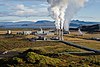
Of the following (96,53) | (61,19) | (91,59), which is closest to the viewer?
(91,59)

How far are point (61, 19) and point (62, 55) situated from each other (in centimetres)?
5537

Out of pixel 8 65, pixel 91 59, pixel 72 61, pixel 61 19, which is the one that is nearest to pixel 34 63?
pixel 8 65

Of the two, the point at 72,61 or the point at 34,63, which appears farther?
the point at 72,61

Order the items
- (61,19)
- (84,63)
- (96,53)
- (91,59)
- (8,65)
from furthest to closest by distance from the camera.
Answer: (61,19)
(96,53)
(91,59)
(84,63)
(8,65)

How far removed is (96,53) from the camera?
66.1 m

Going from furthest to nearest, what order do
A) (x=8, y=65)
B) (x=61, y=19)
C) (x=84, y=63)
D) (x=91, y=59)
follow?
(x=61, y=19) < (x=91, y=59) < (x=84, y=63) < (x=8, y=65)

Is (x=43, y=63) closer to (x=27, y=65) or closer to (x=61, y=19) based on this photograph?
(x=27, y=65)

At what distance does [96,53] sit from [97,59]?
8.82 m

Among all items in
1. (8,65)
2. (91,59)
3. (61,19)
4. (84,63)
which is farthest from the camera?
(61,19)

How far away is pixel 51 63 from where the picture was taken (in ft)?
170

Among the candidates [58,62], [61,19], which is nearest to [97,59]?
[58,62]

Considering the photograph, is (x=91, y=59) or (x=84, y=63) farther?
(x=91, y=59)

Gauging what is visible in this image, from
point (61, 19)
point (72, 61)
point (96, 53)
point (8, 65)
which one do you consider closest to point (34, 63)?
point (8, 65)

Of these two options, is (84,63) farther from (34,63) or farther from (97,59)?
(34,63)
